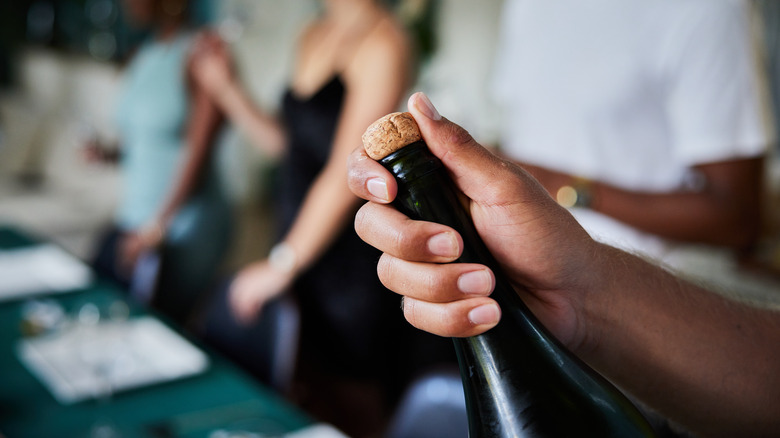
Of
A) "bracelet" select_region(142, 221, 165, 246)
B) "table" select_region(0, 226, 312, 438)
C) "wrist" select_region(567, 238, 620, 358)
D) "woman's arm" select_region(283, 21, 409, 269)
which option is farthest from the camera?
"bracelet" select_region(142, 221, 165, 246)

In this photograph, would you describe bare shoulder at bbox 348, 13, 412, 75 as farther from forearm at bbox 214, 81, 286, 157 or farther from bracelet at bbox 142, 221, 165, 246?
bracelet at bbox 142, 221, 165, 246

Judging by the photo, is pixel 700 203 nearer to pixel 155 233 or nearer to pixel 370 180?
pixel 370 180

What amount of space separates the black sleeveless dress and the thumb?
143cm

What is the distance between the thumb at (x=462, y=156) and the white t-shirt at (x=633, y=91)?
0.86 m

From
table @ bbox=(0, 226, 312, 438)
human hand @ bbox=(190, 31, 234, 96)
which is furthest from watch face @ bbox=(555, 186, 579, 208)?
human hand @ bbox=(190, 31, 234, 96)

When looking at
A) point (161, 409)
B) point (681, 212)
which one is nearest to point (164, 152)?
point (161, 409)

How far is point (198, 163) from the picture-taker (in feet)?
9.07

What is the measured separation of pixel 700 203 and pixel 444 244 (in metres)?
1.12

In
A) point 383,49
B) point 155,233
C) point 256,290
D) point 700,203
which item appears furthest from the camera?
point 155,233

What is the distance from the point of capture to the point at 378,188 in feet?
1.16

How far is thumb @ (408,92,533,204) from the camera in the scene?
36 centimetres

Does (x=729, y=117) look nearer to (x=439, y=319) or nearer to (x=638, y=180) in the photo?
(x=638, y=180)

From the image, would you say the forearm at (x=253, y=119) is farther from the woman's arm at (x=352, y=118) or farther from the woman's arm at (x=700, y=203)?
the woman's arm at (x=700, y=203)

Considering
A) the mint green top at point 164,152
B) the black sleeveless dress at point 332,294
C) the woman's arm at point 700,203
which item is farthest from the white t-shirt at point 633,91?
the mint green top at point 164,152
